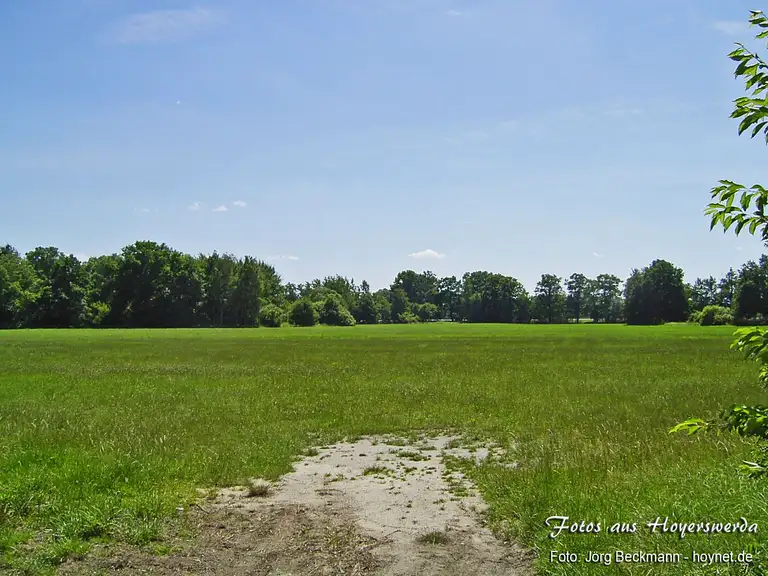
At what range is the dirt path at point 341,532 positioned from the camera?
659cm

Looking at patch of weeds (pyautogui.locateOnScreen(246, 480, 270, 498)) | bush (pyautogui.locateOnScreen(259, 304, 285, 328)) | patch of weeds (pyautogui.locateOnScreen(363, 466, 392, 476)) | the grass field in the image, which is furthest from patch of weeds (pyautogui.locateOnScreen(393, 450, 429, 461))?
bush (pyautogui.locateOnScreen(259, 304, 285, 328))

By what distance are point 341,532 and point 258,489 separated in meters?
2.67

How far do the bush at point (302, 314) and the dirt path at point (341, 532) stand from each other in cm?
14061

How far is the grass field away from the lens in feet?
23.6

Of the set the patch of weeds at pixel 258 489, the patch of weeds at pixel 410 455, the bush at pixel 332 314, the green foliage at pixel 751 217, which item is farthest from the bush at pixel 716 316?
the green foliage at pixel 751 217

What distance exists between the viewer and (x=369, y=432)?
1575cm

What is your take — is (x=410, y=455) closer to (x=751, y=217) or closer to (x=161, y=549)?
(x=161, y=549)

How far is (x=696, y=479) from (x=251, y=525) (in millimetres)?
6490

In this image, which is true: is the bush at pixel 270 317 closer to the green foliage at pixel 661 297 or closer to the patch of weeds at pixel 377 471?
the green foliage at pixel 661 297

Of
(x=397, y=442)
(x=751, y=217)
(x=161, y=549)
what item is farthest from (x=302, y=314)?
(x=751, y=217)

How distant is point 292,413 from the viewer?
18219 millimetres

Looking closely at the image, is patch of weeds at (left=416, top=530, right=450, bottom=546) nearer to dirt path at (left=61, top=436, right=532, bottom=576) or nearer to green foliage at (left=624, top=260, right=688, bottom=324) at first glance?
dirt path at (left=61, top=436, right=532, bottom=576)

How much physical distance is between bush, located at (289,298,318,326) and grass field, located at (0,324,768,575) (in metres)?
118

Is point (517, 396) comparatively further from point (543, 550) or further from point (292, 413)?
point (543, 550)
